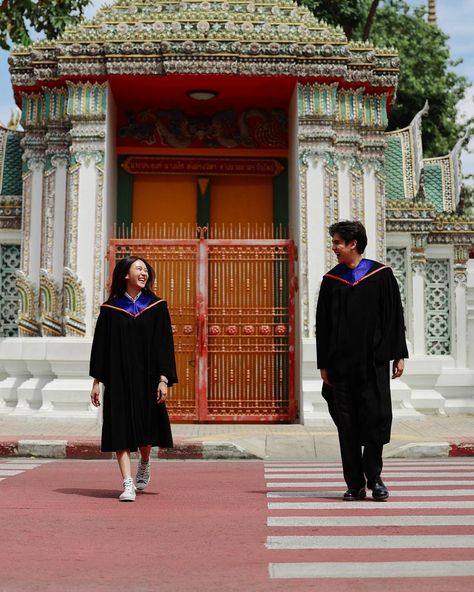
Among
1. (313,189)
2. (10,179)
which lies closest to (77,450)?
(313,189)

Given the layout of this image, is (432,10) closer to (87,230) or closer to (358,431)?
(87,230)

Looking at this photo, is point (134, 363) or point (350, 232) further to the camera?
point (134, 363)

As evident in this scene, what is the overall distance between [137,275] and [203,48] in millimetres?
6651

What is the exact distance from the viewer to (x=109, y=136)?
1364 centimetres

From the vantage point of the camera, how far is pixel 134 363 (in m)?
7.10

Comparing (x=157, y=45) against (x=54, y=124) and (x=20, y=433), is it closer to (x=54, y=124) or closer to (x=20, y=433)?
(x=54, y=124)

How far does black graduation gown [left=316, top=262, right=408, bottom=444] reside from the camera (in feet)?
22.0

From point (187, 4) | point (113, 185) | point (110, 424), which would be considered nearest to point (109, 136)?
point (113, 185)

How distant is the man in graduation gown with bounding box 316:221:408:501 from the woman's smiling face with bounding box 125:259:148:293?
1.29m

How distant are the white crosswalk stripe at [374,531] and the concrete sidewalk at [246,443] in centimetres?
220

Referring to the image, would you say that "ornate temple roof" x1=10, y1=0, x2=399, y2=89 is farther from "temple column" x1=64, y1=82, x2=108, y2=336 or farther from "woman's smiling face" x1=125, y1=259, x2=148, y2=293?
"woman's smiling face" x1=125, y1=259, x2=148, y2=293

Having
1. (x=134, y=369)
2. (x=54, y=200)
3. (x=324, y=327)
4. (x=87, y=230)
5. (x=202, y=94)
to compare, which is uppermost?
(x=202, y=94)

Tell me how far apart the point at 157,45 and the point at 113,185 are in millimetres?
2187

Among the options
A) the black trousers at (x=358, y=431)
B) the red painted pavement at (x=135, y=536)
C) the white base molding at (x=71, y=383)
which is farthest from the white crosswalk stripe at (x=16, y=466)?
the black trousers at (x=358, y=431)
